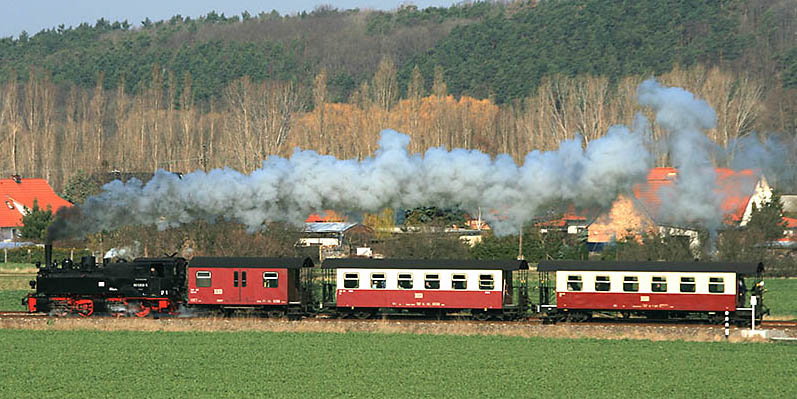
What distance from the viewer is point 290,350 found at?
131 feet

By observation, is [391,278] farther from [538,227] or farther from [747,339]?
[538,227]

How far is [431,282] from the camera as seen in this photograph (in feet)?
161

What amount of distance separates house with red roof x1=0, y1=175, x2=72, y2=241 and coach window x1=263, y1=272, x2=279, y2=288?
6045 cm

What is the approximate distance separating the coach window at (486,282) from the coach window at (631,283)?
6.16 meters

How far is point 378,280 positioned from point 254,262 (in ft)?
20.5

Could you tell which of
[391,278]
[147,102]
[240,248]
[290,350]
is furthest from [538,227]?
[147,102]

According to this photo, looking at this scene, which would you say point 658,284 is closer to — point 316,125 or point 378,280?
point 378,280

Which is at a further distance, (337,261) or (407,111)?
(407,111)

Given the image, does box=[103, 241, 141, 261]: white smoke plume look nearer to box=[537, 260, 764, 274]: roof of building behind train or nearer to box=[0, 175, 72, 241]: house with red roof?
box=[0, 175, 72, 241]: house with red roof

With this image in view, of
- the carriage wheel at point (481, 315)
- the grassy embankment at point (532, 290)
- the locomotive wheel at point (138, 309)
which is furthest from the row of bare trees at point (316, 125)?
the carriage wheel at point (481, 315)

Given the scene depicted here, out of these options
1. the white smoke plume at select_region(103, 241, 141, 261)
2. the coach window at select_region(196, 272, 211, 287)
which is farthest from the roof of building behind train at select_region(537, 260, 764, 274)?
the white smoke plume at select_region(103, 241, 141, 261)

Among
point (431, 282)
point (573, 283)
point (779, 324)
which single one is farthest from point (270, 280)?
point (779, 324)

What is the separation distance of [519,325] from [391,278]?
262 inches

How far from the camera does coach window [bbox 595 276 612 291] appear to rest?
48.6 meters
